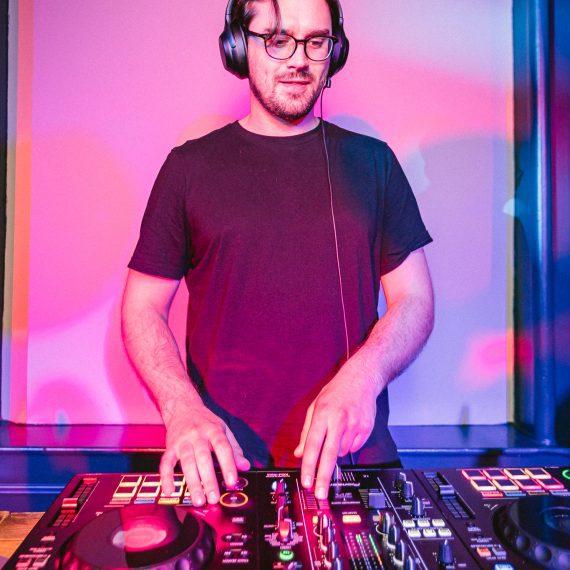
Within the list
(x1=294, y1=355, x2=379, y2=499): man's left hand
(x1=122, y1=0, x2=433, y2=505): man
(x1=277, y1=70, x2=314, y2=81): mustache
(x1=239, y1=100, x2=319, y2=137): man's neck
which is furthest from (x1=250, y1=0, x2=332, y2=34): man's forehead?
(x1=294, y1=355, x2=379, y2=499): man's left hand

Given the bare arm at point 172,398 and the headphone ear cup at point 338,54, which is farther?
the headphone ear cup at point 338,54

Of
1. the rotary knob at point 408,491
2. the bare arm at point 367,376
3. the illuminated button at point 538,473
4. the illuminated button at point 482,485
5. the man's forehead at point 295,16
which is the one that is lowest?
the illuminated button at point 482,485

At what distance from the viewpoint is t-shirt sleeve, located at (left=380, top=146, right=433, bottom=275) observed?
5.99 feet

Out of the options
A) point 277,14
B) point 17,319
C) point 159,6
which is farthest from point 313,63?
point 17,319

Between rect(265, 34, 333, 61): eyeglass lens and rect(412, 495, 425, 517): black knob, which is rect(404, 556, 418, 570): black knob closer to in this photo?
rect(412, 495, 425, 517): black knob

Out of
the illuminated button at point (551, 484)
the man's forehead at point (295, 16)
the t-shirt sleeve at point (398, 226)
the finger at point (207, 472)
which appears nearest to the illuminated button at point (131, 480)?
the finger at point (207, 472)

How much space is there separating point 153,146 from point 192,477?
1.88 meters

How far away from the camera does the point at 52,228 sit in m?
2.54

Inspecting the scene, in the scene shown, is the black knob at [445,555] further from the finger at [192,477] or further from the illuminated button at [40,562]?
the illuminated button at [40,562]

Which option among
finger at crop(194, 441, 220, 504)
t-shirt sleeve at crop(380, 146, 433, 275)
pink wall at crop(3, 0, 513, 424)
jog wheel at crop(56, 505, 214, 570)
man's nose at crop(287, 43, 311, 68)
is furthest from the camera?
pink wall at crop(3, 0, 513, 424)

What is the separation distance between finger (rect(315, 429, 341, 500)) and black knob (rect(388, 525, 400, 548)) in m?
0.16

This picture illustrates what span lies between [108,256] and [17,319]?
47cm

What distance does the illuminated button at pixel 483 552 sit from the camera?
80 centimetres

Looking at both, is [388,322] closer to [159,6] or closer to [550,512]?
[550,512]
